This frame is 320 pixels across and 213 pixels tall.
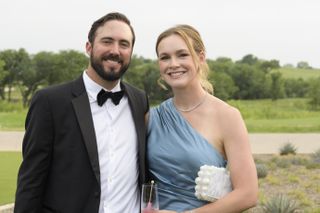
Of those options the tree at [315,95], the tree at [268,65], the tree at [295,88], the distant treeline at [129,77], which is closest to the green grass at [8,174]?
the distant treeline at [129,77]

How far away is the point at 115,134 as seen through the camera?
3676 millimetres

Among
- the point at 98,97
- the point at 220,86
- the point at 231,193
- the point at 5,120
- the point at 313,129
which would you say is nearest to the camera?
the point at 231,193

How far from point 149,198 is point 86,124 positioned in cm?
64

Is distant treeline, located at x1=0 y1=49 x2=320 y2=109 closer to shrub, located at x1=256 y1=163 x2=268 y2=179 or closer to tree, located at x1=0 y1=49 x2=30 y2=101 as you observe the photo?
tree, located at x1=0 y1=49 x2=30 y2=101

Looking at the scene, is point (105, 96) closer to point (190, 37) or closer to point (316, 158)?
point (190, 37)

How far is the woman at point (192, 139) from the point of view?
11.4ft

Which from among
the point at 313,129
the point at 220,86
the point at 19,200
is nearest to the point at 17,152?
the point at 19,200

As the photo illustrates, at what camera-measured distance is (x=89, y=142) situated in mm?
3531

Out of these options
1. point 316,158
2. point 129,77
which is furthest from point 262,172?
point 129,77

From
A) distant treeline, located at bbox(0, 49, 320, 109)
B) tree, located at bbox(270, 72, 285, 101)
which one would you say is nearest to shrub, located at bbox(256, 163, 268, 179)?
distant treeline, located at bbox(0, 49, 320, 109)

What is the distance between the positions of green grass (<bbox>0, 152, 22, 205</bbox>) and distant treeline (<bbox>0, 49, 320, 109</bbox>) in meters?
20.6

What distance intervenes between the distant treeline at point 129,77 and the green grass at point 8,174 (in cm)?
2064

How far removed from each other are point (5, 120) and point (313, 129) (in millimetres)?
16487

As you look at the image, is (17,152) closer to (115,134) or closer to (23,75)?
(115,134)
